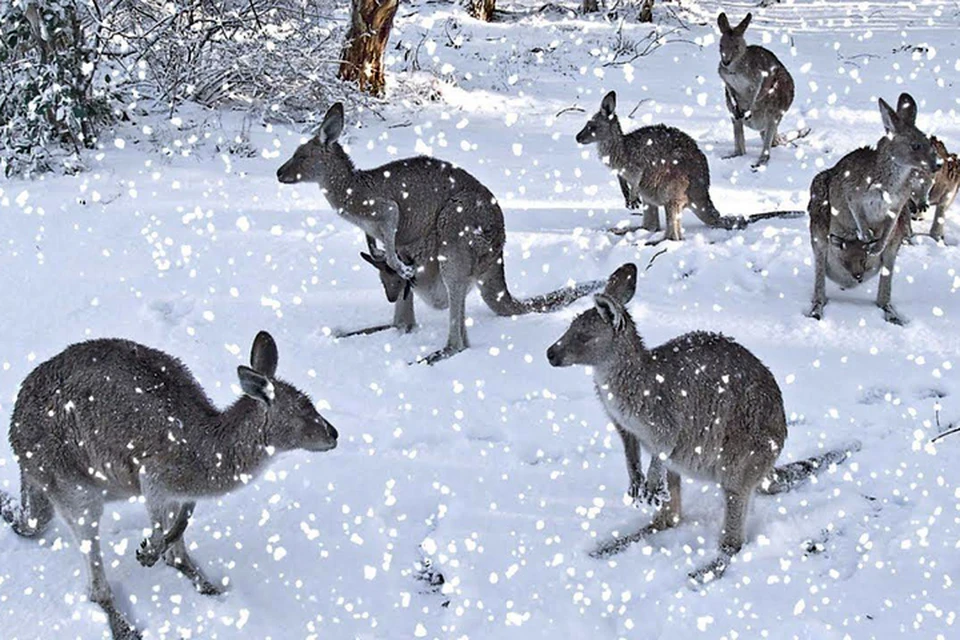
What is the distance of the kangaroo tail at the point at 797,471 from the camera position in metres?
4.55

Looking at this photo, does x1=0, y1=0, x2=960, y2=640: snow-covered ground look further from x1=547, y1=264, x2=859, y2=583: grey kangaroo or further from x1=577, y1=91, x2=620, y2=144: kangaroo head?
x1=577, y1=91, x2=620, y2=144: kangaroo head

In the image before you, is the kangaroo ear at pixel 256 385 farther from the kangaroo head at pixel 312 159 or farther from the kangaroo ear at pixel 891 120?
the kangaroo ear at pixel 891 120

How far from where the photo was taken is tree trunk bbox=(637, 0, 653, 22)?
1619 centimetres

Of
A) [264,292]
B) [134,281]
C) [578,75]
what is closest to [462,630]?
[264,292]

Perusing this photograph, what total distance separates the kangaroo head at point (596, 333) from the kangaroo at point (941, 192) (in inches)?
140

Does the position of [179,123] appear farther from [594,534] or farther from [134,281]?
[594,534]

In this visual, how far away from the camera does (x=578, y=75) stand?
42.2 feet

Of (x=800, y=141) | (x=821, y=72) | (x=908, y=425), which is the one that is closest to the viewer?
(x=908, y=425)

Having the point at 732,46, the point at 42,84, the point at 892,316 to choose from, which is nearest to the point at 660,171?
the point at 892,316

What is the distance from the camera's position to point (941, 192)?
23.4ft

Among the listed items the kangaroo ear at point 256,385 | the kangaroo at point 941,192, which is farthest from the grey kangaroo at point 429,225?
the kangaroo at point 941,192

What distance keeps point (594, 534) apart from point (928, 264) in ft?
12.4

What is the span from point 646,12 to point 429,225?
36.6 ft

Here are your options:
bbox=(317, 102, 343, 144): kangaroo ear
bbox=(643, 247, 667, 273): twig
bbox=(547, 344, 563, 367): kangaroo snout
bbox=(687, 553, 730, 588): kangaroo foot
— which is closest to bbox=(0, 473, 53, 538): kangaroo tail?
bbox=(547, 344, 563, 367): kangaroo snout
